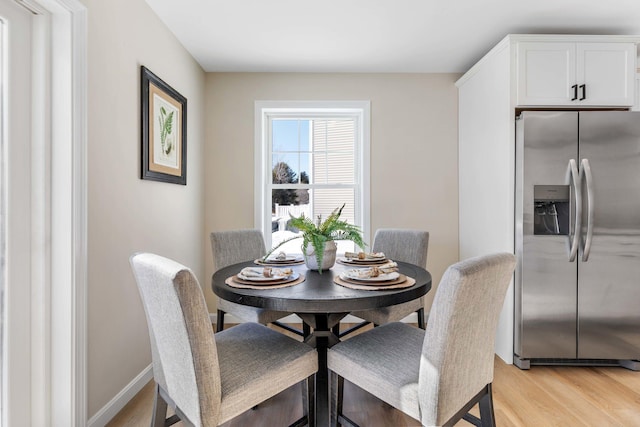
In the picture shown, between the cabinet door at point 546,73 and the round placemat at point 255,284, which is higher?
the cabinet door at point 546,73

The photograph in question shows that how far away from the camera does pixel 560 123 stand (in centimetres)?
235

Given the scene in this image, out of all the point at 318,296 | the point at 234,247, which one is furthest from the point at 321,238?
the point at 234,247

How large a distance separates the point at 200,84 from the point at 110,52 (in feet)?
4.44

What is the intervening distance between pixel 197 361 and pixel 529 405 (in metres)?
1.94

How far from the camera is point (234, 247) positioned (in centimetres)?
252

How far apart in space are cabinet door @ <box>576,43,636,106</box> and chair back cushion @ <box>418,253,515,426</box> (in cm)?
205

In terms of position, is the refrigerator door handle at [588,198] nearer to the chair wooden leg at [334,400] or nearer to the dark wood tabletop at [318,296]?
the dark wood tabletop at [318,296]

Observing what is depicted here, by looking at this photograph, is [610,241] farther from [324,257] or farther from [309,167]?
[309,167]

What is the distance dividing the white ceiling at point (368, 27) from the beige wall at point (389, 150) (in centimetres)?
24

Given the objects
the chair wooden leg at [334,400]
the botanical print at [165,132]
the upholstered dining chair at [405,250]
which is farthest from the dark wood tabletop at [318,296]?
the botanical print at [165,132]

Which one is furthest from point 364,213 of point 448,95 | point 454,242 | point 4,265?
point 4,265

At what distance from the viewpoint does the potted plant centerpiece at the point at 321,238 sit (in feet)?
5.82

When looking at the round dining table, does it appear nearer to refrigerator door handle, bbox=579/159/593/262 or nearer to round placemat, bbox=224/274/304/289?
round placemat, bbox=224/274/304/289

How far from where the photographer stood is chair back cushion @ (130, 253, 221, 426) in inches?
43.2
